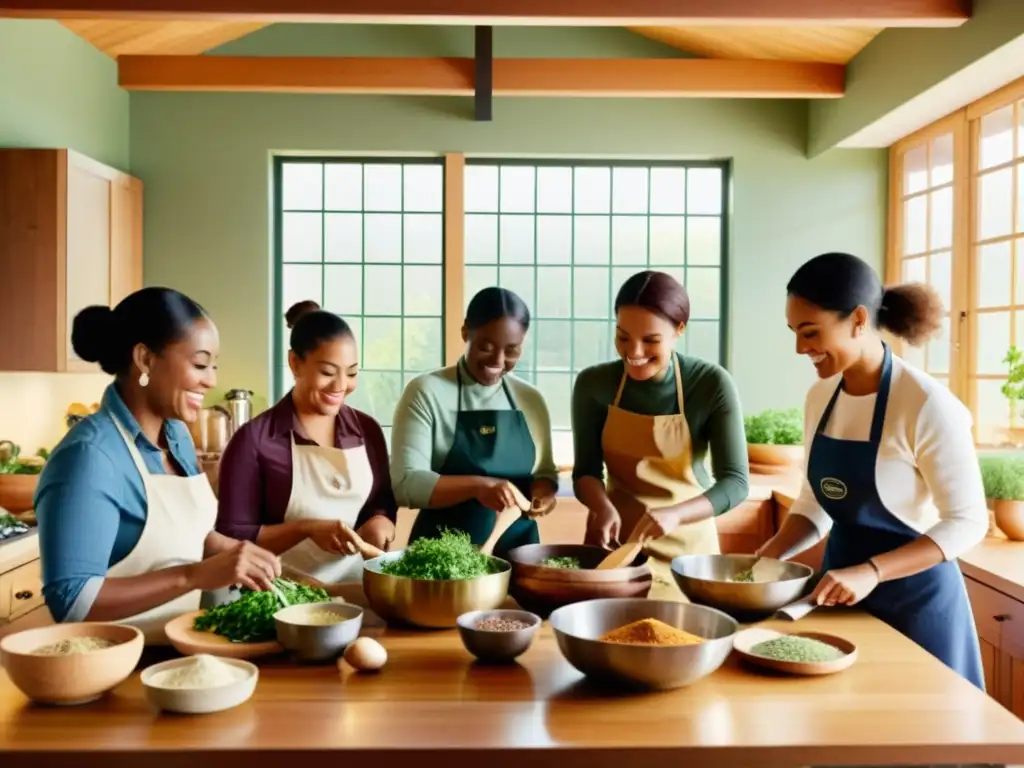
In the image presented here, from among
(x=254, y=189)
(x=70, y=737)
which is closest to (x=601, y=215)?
(x=254, y=189)

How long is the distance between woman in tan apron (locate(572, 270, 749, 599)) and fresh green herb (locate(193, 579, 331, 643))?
93 centimetres

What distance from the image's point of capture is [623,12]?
148 inches

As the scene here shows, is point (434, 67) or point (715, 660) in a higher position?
point (434, 67)

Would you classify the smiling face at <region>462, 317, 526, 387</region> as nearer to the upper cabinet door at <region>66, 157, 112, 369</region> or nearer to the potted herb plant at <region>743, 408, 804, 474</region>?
the upper cabinet door at <region>66, 157, 112, 369</region>

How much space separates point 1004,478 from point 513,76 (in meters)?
3.20

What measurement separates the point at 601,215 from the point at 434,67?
134cm

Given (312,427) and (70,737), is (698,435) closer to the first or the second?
(312,427)

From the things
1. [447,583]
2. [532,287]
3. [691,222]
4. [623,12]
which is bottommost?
[447,583]

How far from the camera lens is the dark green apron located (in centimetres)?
276

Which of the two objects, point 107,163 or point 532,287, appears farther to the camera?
point 532,287

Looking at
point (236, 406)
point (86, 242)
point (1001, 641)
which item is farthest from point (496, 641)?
point (236, 406)

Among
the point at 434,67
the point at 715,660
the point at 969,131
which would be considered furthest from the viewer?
the point at 434,67

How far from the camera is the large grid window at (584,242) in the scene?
5.85m

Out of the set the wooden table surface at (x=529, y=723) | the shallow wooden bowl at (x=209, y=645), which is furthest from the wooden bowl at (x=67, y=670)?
the shallow wooden bowl at (x=209, y=645)
